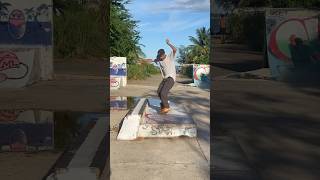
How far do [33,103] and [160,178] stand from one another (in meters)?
0.94

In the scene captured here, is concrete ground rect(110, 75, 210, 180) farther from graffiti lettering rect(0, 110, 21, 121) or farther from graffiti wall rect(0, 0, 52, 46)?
graffiti wall rect(0, 0, 52, 46)

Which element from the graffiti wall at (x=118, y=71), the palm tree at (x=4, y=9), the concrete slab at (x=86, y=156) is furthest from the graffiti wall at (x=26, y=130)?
the graffiti wall at (x=118, y=71)

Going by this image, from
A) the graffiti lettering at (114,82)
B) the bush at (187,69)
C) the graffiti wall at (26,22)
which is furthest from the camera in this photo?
the graffiti lettering at (114,82)

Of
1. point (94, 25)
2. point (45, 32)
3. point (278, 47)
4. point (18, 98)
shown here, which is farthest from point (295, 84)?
point (18, 98)

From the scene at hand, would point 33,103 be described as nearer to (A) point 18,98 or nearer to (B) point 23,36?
(A) point 18,98

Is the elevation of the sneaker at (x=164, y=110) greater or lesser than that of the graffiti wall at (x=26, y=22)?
lesser

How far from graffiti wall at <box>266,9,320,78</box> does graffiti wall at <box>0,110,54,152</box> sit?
Result: 5.16 feet

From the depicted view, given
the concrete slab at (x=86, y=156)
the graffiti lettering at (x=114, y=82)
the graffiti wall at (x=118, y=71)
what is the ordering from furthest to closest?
1. the graffiti wall at (x=118, y=71)
2. the graffiti lettering at (x=114, y=82)
3. the concrete slab at (x=86, y=156)

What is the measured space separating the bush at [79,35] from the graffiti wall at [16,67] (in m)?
0.18

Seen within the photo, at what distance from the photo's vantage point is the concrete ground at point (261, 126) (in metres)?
2.67

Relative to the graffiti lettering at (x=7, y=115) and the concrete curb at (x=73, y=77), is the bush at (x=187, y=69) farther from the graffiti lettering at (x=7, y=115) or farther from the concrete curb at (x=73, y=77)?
the concrete curb at (x=73, y=77)

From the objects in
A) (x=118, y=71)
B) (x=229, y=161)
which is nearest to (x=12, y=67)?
(x=229, y=161)

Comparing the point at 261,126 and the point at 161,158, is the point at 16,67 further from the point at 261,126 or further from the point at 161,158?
the point at 261,126

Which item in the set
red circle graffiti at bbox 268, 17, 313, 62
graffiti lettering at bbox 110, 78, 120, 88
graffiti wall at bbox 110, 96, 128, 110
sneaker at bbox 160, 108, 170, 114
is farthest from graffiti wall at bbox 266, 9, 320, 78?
graffiti lettering at bbox 110, 78, 120, 88
